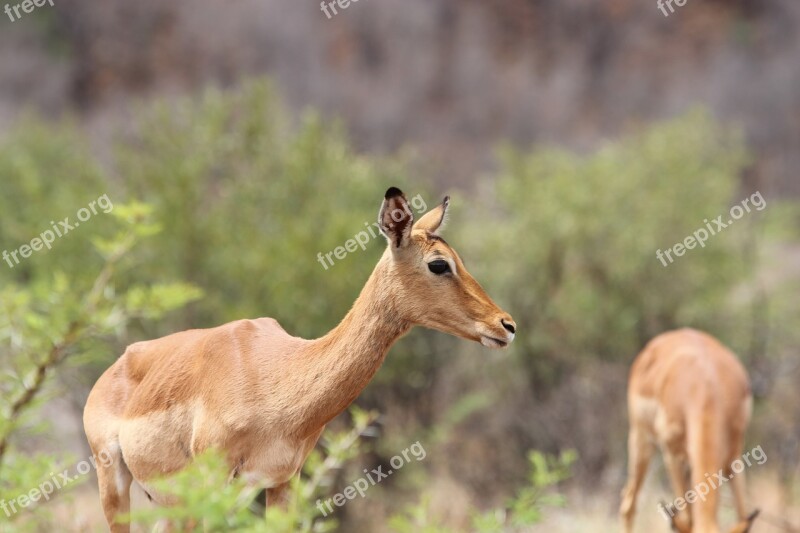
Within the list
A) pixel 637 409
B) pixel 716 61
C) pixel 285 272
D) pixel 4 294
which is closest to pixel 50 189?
pixel 285 272

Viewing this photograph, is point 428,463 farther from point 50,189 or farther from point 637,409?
point 50,189

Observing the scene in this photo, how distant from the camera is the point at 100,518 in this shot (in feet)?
34.3

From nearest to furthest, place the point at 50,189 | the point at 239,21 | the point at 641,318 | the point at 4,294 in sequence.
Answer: the point at 4,294
the point at 641,318
the point at 50,189
the point at 239,21

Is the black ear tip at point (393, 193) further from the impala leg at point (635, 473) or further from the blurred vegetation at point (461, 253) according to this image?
the blurred vegetation at point (461, 253)

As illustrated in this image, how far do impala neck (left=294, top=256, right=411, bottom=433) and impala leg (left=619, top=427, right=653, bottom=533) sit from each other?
5742 millimetres

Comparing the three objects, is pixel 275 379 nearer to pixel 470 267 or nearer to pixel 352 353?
pixel 352 353

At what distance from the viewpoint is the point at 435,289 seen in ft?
11.9

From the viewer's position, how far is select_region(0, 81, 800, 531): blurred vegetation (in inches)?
443

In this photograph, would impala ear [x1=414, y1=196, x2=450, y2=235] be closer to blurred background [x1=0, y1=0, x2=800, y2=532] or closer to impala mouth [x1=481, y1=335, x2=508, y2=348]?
impala mouth [x1=481, y1=335, x2=508, y2=348]

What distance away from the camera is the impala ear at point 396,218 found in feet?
11.4

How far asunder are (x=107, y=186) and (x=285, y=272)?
343 cm

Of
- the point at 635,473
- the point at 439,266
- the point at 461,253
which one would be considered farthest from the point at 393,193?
the point at 461,253

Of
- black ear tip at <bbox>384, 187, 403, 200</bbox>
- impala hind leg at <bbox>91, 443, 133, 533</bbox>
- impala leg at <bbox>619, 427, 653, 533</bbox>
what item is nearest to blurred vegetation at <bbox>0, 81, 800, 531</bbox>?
impala leg at <bbox>619, 427, 653, 533</bbox>

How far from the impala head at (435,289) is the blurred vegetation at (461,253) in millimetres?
6765
